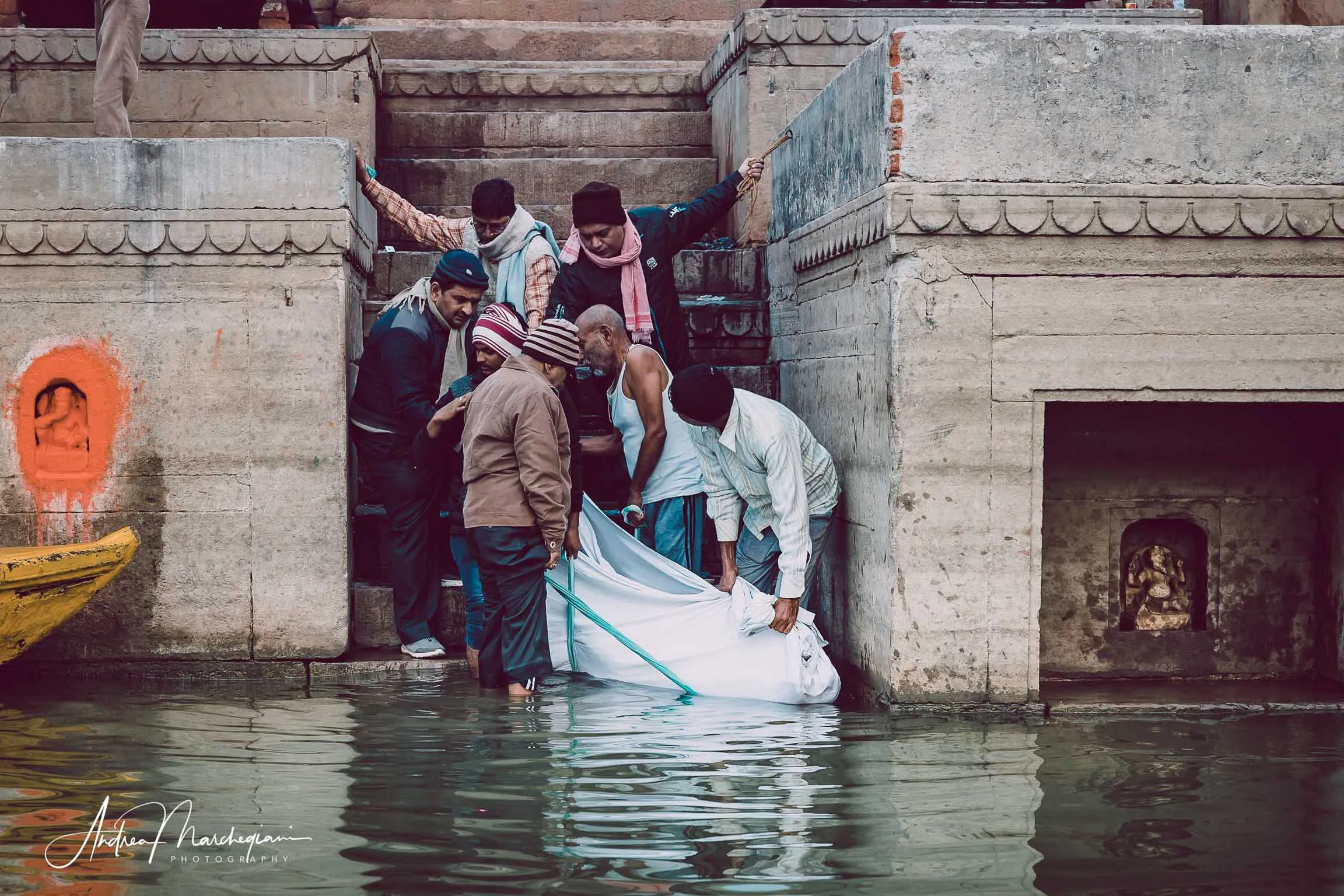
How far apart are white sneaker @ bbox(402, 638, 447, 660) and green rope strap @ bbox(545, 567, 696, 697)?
665mm

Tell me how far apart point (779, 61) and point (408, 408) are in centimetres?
376

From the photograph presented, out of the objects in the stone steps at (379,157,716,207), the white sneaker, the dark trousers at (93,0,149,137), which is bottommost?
the white sneaker

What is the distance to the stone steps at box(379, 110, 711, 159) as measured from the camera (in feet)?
32.7

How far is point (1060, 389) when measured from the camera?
623 cm

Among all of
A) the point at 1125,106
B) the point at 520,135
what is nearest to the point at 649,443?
the point at 1125,106

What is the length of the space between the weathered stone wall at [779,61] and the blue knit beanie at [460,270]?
267cm

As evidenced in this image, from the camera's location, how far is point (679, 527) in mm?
7320

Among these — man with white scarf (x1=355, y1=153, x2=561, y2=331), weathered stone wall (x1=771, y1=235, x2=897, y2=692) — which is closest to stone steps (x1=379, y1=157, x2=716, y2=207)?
man with white scarf (x1=355, y1=153, x2=561, y2=331)

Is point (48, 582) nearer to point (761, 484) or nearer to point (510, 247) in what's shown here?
point (510, 247)

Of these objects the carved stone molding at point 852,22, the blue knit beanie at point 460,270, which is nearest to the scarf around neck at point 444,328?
the blue knit beanie at point 460,270

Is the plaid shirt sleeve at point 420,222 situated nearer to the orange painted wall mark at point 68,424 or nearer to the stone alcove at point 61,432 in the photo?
the orange painted wall mark at point 68,424

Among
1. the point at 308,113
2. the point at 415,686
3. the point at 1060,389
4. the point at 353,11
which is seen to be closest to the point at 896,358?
the point at 1060,389

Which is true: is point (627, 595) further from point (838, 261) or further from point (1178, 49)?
point (1178, 49)

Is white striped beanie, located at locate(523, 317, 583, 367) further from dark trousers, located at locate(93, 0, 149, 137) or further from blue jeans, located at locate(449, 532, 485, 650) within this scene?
dark trousers, located at locate(93, 0, 149, 137)
